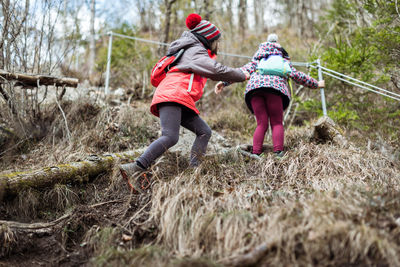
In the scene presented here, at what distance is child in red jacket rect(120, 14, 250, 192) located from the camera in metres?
2.73

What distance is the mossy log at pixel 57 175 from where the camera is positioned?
8.40 ft

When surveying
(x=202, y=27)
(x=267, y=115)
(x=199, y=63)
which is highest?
(x=202, y=27)

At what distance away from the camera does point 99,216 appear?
251 centimetres

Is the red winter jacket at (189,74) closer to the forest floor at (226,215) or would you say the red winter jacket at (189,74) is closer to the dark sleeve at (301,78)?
the forest floor at (226,215)

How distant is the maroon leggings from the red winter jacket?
0.67 m

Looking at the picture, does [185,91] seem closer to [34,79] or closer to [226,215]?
[226,215]

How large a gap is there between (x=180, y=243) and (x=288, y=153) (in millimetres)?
1892

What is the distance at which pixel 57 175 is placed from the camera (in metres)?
2.85

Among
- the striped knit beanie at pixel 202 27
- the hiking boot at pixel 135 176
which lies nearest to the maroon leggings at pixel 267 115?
the striped knit beanie at pixel 202 27

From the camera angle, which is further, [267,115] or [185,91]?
[267,115]

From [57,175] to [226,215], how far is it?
1780mm

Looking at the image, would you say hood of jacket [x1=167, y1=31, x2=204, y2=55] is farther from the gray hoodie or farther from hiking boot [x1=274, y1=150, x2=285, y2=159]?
hiking boot [x1=274, y1=150, x2=285, y2=159]

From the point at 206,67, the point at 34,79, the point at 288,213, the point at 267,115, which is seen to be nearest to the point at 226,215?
the point at 288,213

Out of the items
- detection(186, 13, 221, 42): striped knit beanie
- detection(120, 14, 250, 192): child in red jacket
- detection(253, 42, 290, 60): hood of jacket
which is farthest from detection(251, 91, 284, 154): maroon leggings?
detection(186, 13, 221, 42): striped knit beanie
